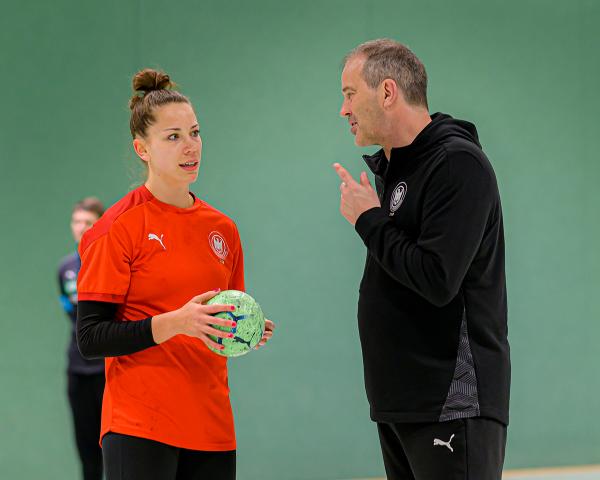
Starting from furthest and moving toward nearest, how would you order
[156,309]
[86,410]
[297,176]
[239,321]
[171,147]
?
[297,176]
[86,410]
[171,147]
[156,309]
[239,321]

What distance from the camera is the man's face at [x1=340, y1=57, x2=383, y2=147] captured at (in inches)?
89.7

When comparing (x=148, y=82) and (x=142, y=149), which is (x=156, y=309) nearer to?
(x=142, y=149)

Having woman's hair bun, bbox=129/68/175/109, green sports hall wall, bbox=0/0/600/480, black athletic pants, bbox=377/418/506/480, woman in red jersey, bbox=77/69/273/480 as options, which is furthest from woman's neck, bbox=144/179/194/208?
green sports hall wall, bbox=0/0/600/480

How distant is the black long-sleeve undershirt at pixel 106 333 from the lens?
6.91 ft

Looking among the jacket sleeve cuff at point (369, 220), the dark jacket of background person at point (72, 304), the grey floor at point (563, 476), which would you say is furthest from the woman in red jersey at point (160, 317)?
the grey floor at point (563, 476)

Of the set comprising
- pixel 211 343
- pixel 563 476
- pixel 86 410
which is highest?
pixel 211 343

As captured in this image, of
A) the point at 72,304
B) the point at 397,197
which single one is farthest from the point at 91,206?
the point at 397,197

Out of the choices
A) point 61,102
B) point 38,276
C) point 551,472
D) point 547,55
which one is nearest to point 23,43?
point 61,102

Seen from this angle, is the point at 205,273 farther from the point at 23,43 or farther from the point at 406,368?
the point at 23,43

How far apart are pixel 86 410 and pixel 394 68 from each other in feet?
9.09

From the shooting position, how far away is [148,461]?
2.12 metres

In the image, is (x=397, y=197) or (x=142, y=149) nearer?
(x=397, y=197)

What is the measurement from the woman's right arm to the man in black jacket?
45cm

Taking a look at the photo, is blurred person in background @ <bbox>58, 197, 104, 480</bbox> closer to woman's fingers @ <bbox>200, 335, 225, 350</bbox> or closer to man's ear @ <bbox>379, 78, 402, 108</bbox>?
woman's fingers @ <bbox>200, 335, 225, 350</bbox>
